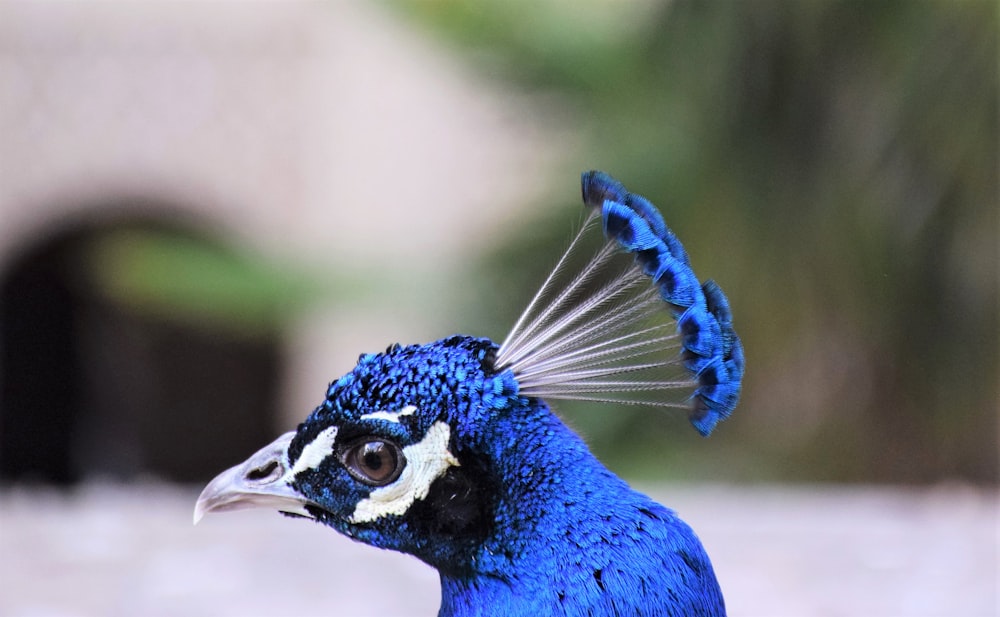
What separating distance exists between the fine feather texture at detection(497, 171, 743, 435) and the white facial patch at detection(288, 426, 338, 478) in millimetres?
142

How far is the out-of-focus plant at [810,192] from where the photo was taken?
2.94m

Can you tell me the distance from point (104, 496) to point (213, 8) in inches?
86.7

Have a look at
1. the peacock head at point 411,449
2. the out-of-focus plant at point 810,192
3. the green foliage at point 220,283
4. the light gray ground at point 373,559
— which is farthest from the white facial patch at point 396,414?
the green foliage at point 220,283

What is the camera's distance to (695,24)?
3104mm

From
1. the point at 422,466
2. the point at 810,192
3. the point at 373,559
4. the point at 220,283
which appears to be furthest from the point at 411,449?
the point at 220,283

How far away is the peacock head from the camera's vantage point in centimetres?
89

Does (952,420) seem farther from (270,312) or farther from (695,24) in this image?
(270,312)

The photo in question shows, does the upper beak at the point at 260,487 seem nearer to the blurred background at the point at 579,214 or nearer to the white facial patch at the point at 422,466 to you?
the white facial patch at the point at 422,466

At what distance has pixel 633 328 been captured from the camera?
96cm

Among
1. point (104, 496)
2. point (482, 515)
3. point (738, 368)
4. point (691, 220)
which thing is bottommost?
point (104, 496)

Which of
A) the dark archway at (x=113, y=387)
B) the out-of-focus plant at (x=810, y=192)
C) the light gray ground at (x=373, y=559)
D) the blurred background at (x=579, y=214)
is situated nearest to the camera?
the light gray ground at (x=373, y=559)

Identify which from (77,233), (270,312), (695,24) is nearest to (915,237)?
(695,24)

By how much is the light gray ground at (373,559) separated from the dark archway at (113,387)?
2.39 metres

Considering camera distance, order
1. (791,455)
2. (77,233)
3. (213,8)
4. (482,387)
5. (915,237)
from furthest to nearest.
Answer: (77,233) → (213,8) → (791,455) → (915,237) → (482,387)
